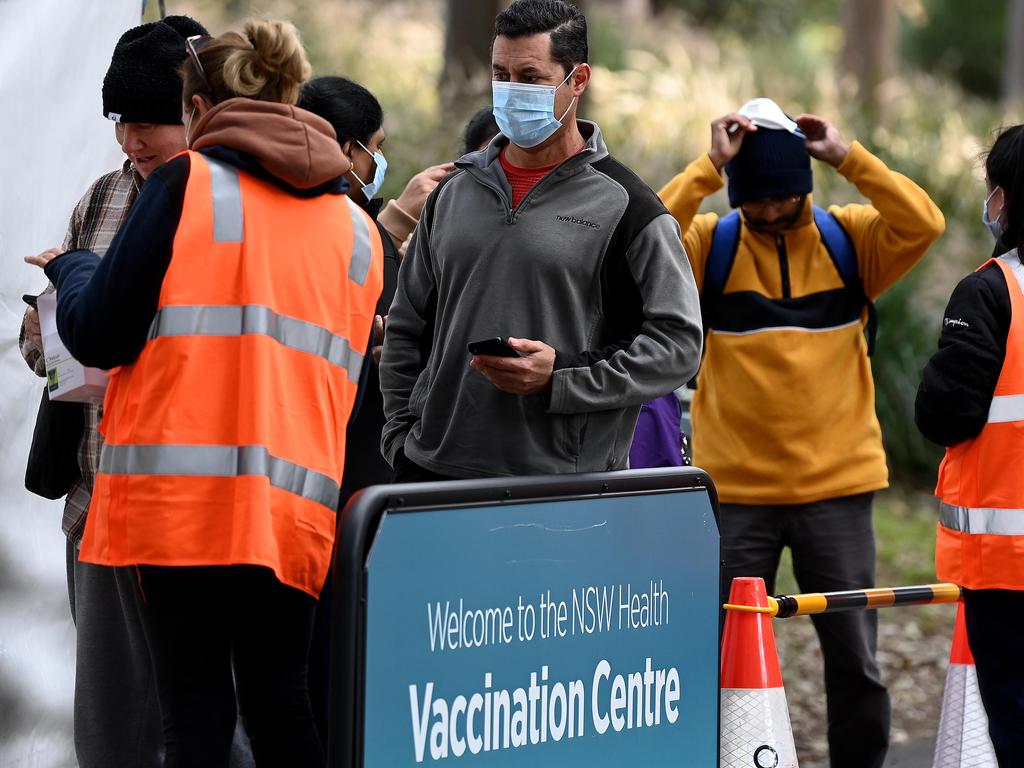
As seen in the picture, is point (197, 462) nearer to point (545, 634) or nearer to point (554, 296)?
point (545, 634)

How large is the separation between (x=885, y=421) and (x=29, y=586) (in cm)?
762

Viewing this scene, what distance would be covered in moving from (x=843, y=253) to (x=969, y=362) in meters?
1.17

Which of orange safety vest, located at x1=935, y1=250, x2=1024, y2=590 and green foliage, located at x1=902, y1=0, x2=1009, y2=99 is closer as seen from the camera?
orange safety vest, located at x1=935, y1=250, x2=1024, y2=590

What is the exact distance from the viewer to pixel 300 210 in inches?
134

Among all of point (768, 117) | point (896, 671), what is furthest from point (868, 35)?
point (768, 117)

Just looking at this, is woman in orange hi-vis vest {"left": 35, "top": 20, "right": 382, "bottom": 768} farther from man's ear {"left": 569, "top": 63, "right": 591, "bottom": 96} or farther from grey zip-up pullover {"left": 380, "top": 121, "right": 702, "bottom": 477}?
man's ear {"left": 569, "top": 63, "right": 591, "bottom": 96}

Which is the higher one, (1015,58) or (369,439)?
(1015,58)

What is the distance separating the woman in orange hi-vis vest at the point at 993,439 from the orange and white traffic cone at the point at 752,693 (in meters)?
0.55

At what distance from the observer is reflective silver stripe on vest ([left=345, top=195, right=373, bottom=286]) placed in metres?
3.53

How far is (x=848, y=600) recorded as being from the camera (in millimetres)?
4543

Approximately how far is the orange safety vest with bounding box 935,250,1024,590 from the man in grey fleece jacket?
2.74ft

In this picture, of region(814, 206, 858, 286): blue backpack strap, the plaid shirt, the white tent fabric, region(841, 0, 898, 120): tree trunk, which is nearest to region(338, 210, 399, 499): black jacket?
the plaid shirt

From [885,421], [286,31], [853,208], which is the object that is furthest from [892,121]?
[286,31]

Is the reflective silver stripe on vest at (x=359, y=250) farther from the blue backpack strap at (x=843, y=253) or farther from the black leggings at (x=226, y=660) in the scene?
the blue backpack strap at (x=843, y=253)
